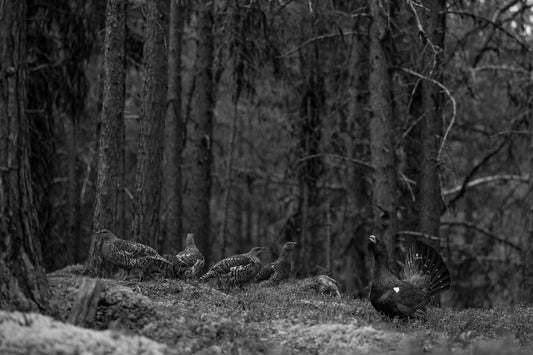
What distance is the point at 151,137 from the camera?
1762 centimetres

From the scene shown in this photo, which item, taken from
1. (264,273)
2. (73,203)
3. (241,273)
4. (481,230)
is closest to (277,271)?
(264,273)

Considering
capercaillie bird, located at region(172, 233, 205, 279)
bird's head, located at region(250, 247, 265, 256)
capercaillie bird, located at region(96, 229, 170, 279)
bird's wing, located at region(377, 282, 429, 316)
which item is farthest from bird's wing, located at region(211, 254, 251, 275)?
bird's wing, located at region(377, 282, 429, 316)

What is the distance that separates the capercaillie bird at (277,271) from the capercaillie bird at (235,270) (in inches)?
32.2

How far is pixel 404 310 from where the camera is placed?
13250mm

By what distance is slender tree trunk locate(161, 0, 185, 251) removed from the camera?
22.8 metres

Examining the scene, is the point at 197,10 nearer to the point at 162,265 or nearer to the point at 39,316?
the point at 162,265

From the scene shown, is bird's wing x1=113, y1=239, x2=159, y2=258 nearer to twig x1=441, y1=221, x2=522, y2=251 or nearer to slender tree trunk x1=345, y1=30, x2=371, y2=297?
slender tree trunk x1=345, y1=30, x2=371, y2=297

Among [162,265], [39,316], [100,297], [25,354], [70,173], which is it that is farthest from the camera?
[70,173]

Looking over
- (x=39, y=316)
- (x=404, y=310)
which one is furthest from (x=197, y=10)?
(x=39, y=316)

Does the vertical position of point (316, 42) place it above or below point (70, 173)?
above

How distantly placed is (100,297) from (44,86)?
16.2 metres

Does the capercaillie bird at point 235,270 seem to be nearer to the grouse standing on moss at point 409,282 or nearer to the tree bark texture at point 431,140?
the grouse standing on moss at point 409,282

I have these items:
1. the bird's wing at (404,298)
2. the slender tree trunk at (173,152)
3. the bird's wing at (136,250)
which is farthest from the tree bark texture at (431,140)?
the bird's wing at (136,250)

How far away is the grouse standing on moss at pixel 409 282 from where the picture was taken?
13.2 metres
